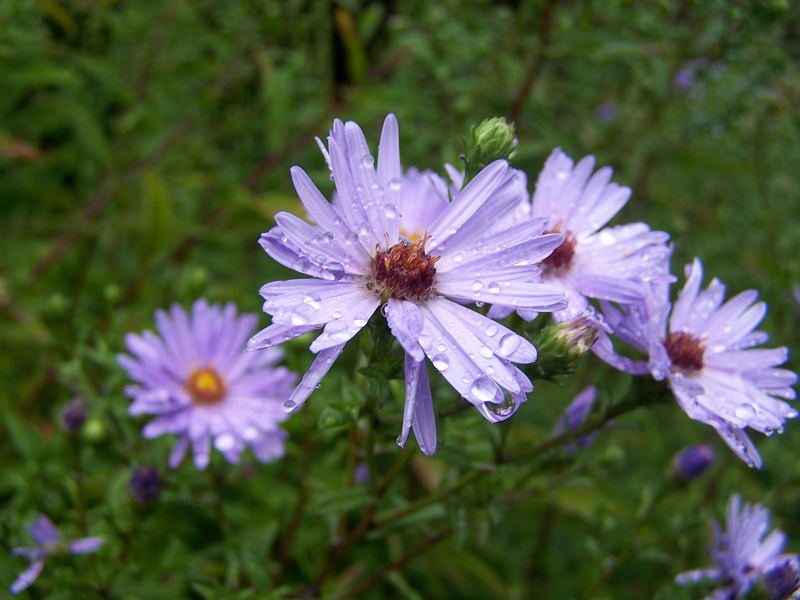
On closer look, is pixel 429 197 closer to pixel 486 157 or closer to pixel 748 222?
pixel 486 157

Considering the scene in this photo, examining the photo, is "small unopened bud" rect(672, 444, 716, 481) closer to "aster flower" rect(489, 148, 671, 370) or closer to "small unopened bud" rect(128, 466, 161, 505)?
"aster flower" rect(489, 148, 671, 370)

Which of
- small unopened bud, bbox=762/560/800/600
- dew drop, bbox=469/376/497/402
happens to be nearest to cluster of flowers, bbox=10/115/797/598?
dew drop, bbox=469/376/497/402

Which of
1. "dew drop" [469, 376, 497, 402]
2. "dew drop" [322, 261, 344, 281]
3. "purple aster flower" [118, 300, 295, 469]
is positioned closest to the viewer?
"dew drop" [469, 376, 497, 402]

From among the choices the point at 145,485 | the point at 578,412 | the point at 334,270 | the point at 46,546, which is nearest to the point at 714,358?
the point at 578,412

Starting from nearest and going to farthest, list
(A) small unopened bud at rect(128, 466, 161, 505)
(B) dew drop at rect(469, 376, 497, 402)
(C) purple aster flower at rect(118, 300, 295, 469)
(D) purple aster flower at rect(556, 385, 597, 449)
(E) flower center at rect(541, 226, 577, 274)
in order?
(B) dew drop at rect(469, 376, 497, 402) → (E) flower center at rect(541, 226, 577, 274) → (D) purple aster flower at rect(556, 385, 597, 449) → (A) small unopened bud at rect(128, 466, 161, 505) → (C) purple aster flower at rect(118, 300, 295, 469)

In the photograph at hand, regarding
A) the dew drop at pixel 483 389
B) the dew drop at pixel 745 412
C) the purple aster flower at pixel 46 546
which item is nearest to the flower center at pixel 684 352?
the dew drop at pixel 745 412

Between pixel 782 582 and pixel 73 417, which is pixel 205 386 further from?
pixel 782 582

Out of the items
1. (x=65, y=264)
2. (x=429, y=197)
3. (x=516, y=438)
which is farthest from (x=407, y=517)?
(x=65, y=264)
